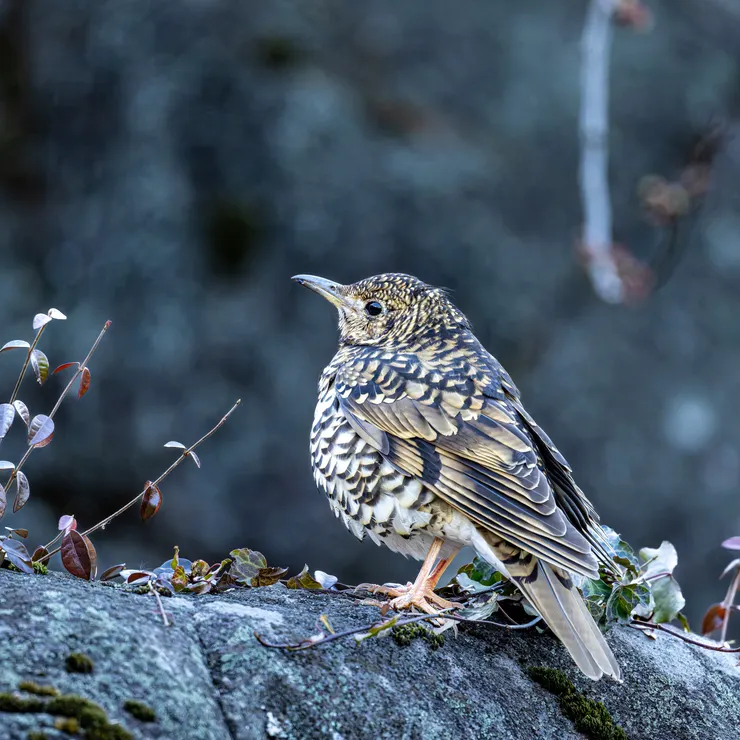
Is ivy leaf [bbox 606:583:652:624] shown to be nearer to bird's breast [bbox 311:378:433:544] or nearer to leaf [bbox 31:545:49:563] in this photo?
bird's breast [bbox 311:378:433:544]

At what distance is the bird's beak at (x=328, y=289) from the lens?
482cm

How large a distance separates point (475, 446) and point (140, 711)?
5.82 ft

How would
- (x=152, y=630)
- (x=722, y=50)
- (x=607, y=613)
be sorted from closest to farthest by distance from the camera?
(x=152, y=630) < (x=607, y=613) < (x=722, y=50)

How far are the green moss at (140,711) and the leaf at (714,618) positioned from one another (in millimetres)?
2728

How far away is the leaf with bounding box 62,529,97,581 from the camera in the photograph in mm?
3297

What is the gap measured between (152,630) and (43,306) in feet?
19.8

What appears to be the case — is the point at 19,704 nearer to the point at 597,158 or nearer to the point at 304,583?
the point at 304,583

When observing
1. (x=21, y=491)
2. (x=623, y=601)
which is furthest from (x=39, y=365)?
(x=623, y=601)

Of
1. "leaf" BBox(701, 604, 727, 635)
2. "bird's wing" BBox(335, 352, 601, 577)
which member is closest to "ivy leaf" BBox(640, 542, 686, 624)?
"bird's wing" BBox(335, 352, 601, 577)

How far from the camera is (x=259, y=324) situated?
8.23 metres

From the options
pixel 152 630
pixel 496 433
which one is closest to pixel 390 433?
pixel 496 433

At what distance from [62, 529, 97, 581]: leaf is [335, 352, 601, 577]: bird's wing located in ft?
3.87

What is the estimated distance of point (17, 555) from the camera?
3256 millimetres

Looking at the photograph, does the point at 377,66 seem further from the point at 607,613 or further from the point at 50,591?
the point at 50,591
